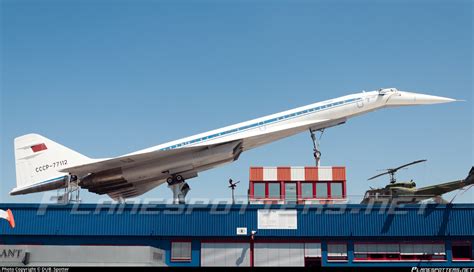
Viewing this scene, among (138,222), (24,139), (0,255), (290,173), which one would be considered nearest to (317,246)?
(290,173)

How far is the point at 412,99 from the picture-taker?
133ft

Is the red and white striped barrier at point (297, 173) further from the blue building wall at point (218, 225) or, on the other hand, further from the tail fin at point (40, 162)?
the tail fin at point (40, 162)

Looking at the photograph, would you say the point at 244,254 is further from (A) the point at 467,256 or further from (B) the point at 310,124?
(A) the point at 467,256

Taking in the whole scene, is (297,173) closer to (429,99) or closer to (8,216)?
(429,99)

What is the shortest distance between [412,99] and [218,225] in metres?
18.2

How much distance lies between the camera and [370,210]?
34844 millimetres

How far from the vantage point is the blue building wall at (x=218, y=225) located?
34.7 metres

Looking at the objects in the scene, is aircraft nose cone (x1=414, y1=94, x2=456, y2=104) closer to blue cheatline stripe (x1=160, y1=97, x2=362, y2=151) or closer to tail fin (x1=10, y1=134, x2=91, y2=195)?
blue cheatline stripe (x1=160, y1=97, x2=362, y2=151)

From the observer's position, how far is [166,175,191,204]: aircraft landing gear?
126 ft

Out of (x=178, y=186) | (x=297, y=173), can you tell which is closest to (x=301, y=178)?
(x=297, y=173)

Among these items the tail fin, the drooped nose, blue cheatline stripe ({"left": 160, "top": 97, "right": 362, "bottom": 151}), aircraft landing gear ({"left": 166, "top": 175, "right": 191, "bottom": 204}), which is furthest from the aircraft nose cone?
the tail fin

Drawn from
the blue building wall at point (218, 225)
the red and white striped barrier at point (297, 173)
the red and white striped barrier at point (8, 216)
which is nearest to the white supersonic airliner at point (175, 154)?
the red and white striped barrier at point (297, 173)

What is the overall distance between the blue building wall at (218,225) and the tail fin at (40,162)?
4.38 m

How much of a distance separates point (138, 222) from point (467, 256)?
73.0 ft
